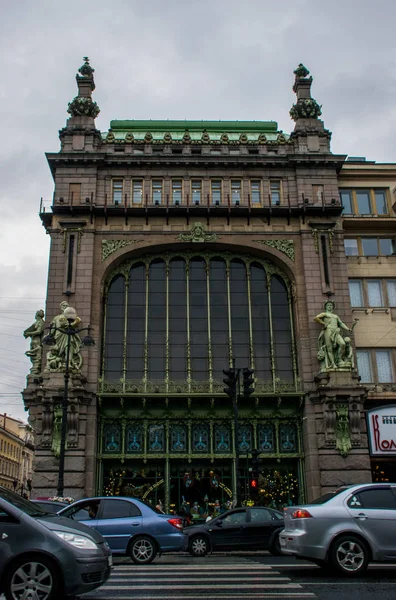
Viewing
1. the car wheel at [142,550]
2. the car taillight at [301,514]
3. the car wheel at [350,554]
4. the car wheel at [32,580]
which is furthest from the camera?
the car wheel at [142,550]

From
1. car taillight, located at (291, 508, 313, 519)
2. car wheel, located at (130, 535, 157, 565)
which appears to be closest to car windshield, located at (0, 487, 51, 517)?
car taillight, located at (291, 508, 313, 519)

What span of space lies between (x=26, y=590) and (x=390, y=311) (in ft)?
99.7

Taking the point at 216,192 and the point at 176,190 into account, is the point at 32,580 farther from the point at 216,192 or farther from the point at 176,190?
the point at 216,192

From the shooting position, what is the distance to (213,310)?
3438 centimetres

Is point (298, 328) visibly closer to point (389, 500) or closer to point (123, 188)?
point (123, 188)

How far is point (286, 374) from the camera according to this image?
1313 inches

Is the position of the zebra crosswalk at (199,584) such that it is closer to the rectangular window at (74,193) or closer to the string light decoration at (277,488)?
the string light decoration at (277,488)

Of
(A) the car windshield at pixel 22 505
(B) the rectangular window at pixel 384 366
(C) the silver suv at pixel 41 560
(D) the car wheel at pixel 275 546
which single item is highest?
(B) the rectangular window at pixel 384 366

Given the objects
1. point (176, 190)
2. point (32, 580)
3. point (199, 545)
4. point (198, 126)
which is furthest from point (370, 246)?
point (32, 580)

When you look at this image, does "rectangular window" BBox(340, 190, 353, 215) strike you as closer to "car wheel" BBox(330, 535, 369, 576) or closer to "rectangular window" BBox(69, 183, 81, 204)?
"rectangular window" BBox(69, 183, 81, 204)

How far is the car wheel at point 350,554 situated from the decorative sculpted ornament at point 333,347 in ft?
66.7

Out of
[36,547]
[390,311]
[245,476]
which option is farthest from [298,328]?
[36,547]

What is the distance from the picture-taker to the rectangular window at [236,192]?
118ft

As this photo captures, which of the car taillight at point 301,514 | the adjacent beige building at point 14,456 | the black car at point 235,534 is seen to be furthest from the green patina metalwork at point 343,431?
the adjacent beige building at point 14,456
